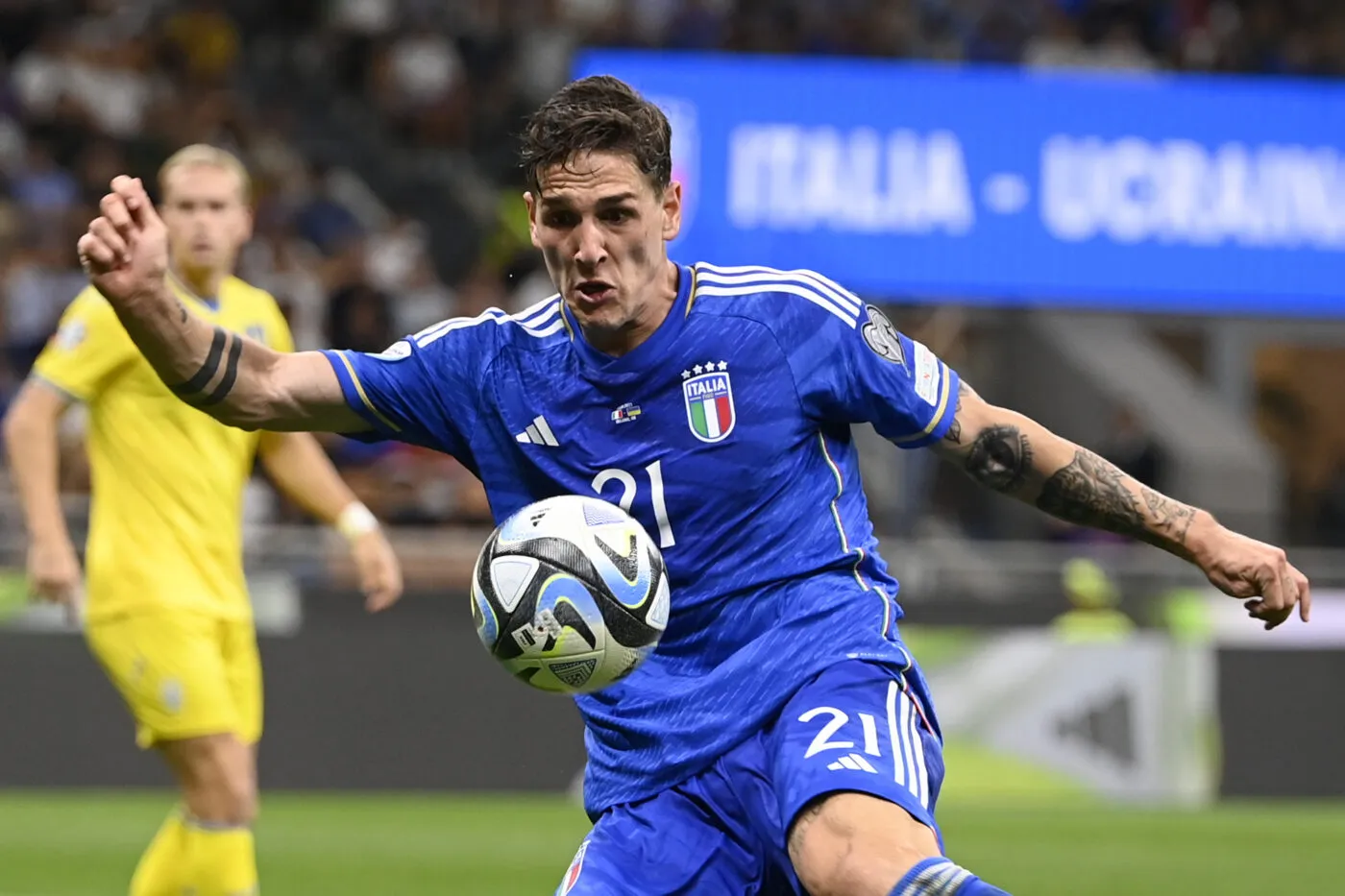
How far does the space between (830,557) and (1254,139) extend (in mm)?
11230

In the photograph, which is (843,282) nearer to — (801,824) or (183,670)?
(183,670)

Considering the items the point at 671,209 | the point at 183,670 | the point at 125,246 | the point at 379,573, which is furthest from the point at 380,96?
the point at 125,246

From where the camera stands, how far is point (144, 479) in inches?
275

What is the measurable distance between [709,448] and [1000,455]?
682 mm

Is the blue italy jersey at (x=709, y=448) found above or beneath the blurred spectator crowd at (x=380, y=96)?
beneath

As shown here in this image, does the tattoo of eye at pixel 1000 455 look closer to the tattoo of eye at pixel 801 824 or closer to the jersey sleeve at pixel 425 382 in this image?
the tattoo of eye at pixel 801 824

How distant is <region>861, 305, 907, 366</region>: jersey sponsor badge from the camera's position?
15.1 feet

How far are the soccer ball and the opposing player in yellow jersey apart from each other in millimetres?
2577

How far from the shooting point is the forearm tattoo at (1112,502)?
4.71 m

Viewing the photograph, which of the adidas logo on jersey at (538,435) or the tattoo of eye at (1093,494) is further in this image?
the tattoo of eye at (1093,494)

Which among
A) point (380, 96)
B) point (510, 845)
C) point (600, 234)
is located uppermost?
point (380, 96)

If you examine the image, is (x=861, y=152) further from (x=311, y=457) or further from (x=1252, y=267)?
(x=311, y=457)

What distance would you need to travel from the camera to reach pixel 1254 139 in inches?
588

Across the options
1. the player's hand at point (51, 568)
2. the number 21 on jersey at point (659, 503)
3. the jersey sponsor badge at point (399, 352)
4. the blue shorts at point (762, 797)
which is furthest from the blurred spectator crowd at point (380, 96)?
the blue shorts at point (762, 797)
